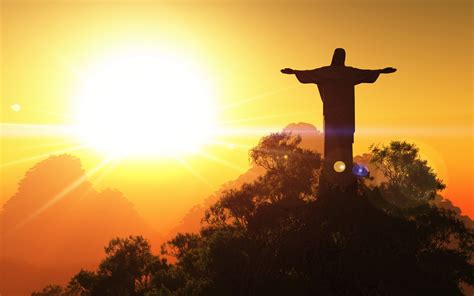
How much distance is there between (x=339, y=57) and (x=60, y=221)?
499 ft

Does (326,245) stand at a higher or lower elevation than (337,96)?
lower

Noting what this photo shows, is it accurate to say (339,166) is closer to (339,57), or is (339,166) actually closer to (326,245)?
(326,245)

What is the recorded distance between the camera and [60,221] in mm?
159250

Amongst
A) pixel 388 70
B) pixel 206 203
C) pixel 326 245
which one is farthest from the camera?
pixel 206 203

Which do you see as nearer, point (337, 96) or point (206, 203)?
point (337, 96)

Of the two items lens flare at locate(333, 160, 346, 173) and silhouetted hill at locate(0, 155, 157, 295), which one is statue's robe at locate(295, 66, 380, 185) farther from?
silhouetted hill at locate(0, 155, 157, 295)

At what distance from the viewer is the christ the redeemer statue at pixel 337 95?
69.8ft

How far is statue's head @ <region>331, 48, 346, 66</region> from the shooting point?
21906 millimetres

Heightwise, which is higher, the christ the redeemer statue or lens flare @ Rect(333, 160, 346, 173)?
the christ the redeemer statue

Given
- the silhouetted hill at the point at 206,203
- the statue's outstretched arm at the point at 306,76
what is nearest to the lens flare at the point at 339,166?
the statue's outstretched arm at the point at 306,76

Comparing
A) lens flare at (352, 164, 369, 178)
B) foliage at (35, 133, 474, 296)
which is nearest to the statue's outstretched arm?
foliage at (35, 133, 474, 296)

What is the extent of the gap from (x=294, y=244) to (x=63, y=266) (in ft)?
445

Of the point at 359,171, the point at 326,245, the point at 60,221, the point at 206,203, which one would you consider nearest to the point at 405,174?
the point at 359,171

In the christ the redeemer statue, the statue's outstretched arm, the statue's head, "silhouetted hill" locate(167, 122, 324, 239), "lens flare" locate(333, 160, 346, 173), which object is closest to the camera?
"lens flare" locate(333, 160, 346, 173)
